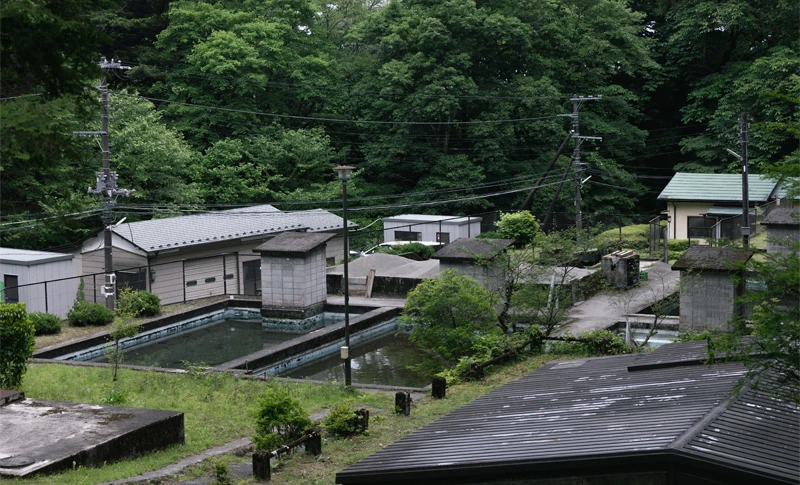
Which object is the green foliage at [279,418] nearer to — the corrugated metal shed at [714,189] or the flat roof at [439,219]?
the flat roof at [439,219]

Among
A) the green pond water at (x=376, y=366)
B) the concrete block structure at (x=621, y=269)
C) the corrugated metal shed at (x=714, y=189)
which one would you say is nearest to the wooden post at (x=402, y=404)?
the green pond water at (x=376, y=366)

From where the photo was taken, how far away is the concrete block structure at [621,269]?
30016 mm

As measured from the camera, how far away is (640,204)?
5138 cm

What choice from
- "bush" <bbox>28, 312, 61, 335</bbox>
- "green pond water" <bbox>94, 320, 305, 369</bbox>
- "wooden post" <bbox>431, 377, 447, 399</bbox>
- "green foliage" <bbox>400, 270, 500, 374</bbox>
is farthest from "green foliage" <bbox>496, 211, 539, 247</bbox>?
"wooden post" <bbox>431, 377, 447, 399</bbox>

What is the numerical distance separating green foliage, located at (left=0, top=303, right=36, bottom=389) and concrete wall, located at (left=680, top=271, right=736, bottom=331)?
15.5 metres

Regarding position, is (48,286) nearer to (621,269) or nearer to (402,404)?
(402,404)

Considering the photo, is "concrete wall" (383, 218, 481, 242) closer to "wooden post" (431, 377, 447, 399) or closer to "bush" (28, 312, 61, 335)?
"bush" (28, 312, 61, 335)

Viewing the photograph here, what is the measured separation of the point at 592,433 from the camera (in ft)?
27.3

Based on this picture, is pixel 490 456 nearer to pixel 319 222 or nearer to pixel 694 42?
pixel 319 222

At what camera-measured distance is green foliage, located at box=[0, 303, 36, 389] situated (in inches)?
676

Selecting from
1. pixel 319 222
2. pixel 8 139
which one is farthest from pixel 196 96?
pixel 8 139

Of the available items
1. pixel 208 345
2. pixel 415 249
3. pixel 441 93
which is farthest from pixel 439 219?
pixel 208 345

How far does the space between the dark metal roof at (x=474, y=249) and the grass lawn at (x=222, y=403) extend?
15.7 feet

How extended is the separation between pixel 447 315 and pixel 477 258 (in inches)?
153
